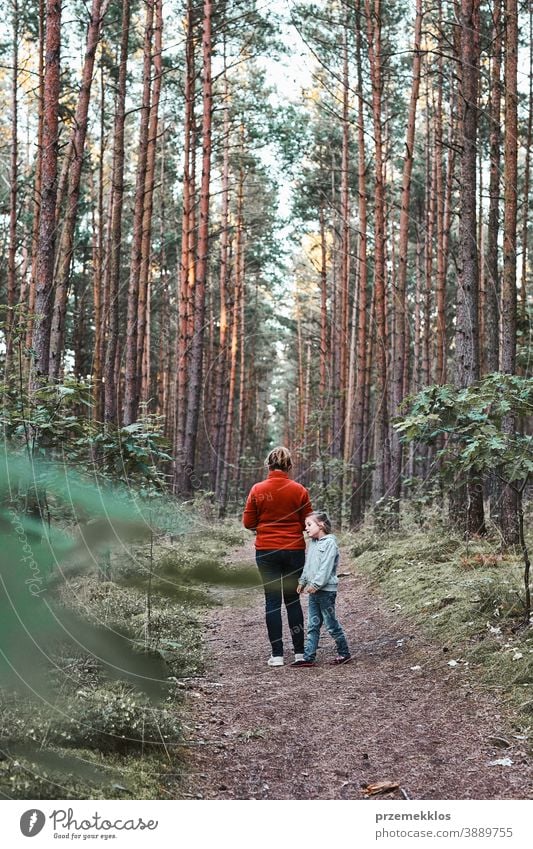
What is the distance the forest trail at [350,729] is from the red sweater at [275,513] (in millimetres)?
1005

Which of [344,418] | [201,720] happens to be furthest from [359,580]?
[344,418]

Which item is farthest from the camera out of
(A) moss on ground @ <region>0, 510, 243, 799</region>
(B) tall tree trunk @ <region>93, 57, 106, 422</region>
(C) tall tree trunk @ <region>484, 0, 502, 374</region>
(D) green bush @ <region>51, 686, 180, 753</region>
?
(B) tall tree trunk @ <region>93, 57, 106, 422</region>

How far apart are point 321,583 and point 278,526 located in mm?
572

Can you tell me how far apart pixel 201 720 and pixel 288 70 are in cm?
1740

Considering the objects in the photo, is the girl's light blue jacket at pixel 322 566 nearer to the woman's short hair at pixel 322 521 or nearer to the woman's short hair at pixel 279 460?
the woman's short hair at pixel 322 521

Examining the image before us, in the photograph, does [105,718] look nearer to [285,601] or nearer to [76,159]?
[285,601]

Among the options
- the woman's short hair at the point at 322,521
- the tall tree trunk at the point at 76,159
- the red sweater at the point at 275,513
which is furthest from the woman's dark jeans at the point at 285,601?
the tall tree trunk at the point at 76,159

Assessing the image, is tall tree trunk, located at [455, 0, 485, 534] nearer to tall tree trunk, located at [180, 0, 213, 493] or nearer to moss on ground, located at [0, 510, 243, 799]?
moss on ground, located at [0, 510, 243, 799]

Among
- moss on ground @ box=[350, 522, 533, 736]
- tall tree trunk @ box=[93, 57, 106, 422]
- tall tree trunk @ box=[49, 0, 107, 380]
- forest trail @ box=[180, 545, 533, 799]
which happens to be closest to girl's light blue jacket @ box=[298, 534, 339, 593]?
forest trail @ box=[180, 545, 533, 799]

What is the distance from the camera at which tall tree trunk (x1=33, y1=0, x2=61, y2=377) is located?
271 inches

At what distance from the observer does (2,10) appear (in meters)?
16.8

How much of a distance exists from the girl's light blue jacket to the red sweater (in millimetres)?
224

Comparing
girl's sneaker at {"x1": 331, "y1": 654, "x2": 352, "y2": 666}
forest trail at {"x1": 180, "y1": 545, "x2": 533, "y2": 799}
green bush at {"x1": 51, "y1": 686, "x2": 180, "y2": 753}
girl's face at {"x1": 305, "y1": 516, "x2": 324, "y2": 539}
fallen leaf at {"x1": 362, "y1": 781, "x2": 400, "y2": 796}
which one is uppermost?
girl's face at {"x1": 305, "y1": 516, "x2": 324, "y2": 539}

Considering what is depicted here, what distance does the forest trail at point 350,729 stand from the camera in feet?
11.9
